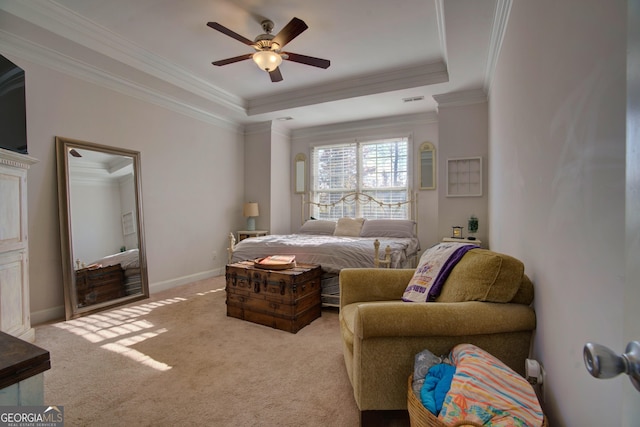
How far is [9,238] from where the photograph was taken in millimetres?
2457

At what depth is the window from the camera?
5.48 meters

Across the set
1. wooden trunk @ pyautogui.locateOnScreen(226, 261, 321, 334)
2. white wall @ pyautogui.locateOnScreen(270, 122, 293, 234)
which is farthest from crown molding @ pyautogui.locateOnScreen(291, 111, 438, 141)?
wooden trunk @ pyautogui.locateOnScreen(226, 261, 321, 334)

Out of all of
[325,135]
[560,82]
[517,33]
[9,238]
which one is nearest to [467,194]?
[517,33]

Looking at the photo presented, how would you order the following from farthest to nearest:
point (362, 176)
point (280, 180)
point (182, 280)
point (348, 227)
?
point (280, 180)
point (362, 176)
point (348, 227)
point (182, 280)

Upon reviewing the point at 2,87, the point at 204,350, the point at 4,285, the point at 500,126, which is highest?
the point at 2,87

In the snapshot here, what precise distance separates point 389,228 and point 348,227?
0.70 metres

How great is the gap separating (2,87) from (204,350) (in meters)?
2.74

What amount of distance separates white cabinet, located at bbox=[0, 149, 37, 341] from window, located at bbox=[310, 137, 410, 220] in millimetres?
4331

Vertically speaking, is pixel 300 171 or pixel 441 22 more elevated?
pixel 441 22

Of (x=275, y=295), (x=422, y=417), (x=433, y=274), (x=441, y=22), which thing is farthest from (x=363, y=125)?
(x=422, y=417)

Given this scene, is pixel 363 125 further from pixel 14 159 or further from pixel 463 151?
pixel 14 159

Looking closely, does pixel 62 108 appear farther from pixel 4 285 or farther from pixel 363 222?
pixel 363 222

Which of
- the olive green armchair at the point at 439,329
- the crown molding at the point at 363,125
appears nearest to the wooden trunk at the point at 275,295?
the olive green armchair at the point at 439,329

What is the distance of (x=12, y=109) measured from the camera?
103 inches
